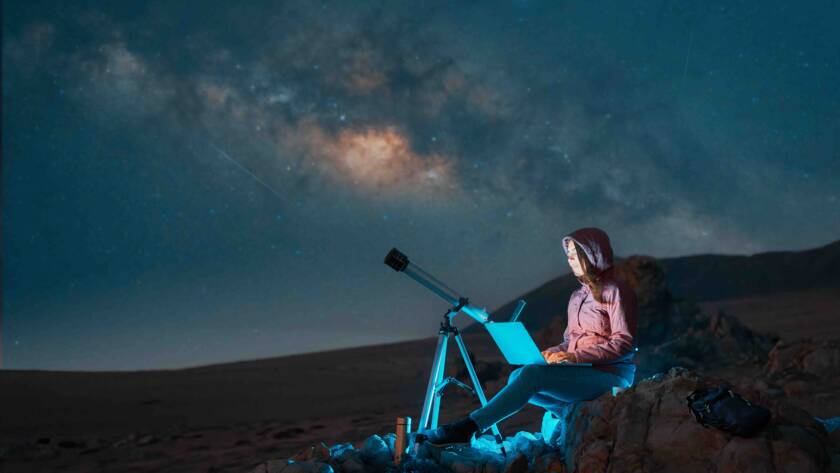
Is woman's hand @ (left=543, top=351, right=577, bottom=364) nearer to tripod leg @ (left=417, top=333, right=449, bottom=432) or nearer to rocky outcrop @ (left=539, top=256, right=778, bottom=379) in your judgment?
tripod leg @ (left=417, top=333, right=449, bottom=432)

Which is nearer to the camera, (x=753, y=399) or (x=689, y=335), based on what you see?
(x=753, y=399)

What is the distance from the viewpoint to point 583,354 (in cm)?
446

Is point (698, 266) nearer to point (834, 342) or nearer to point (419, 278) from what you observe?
point (834, 342)

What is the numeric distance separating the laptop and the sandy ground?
398 cm

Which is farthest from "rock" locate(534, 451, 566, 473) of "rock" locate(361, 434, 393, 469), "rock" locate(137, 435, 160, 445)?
"rock" locate(137, 435, 160, 445)

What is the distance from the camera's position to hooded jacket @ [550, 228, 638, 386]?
4.46 meters

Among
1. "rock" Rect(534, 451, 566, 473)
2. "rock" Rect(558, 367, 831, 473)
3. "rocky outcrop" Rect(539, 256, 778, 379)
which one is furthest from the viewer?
"rocky outcrop" Rect(539, 256, 778, 379)

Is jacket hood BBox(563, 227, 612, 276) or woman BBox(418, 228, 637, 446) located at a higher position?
jacket hood BBox(563, 227, 612, 276)

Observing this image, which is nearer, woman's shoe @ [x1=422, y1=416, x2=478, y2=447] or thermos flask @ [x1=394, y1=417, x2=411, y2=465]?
woman's shoe @ [x1=422, y1=416, x2=478, y2=447]

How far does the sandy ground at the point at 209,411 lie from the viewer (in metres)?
8.91

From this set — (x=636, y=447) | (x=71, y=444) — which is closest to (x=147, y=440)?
(x=71, y=444)

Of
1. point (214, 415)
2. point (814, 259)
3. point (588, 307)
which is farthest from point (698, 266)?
point (588, 307)

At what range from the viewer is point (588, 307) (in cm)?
473

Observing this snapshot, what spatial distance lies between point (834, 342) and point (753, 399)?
735 cm
